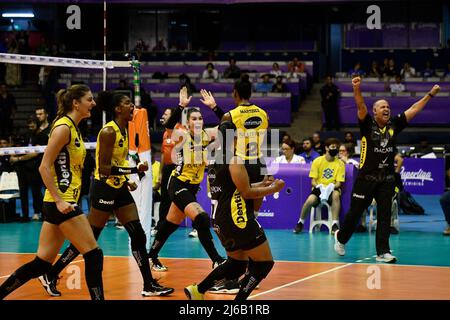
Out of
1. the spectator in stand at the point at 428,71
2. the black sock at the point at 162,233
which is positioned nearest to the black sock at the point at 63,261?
the black sock at the point at 162,233

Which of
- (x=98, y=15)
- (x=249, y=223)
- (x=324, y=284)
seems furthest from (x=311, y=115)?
(x=249, y=223)

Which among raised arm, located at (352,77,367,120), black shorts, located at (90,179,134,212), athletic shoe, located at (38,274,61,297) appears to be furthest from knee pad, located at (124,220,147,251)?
raised arm, located at (352,77,367,120)

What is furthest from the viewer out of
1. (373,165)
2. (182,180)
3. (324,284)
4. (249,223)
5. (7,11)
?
(7,11)

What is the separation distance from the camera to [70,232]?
8062 mm

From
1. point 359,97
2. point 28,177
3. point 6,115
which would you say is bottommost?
point 28,177

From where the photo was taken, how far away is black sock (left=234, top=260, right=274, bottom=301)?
7.98m

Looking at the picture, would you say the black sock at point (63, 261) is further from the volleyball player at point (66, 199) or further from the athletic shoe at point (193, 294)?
the athletic shoe at point (193, 294)

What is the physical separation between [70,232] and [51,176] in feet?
1.80

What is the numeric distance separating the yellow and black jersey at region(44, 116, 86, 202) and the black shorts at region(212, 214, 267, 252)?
1398mm

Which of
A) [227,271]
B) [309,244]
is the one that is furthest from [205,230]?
[309,244]

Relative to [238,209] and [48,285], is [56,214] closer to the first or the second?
[238,209]

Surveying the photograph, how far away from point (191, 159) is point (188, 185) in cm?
36

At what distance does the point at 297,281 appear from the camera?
10.5 meters

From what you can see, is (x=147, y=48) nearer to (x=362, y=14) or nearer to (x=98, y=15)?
(x=98, y=15)
